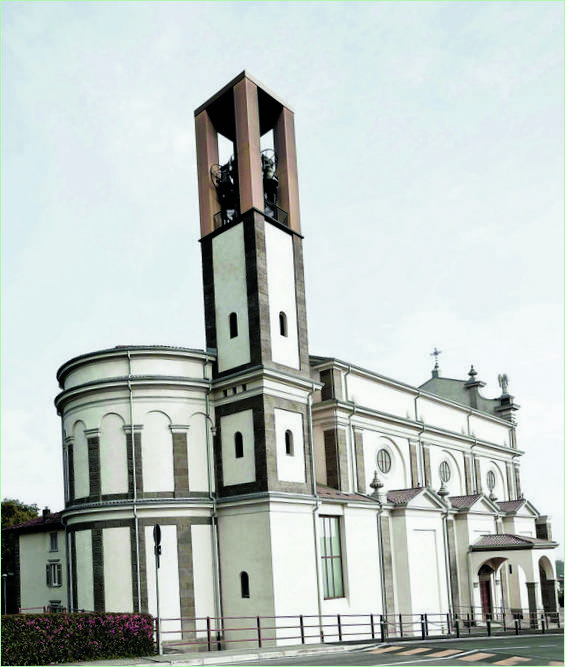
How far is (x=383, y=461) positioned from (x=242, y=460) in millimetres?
13446

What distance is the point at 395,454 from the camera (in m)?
41.9

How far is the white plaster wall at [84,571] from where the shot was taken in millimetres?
28438

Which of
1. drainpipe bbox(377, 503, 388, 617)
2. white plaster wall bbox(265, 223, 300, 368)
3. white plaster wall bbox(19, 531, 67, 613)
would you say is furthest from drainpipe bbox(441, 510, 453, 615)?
white plaster wall bbox(19, 531, 67, 613)

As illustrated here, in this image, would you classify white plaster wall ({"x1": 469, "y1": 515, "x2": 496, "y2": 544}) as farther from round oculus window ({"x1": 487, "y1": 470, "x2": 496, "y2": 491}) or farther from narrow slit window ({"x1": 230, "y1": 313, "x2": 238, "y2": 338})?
narrow slit window ({"x1": 230, "y1": 313, "x2": 238, "y2": 338})

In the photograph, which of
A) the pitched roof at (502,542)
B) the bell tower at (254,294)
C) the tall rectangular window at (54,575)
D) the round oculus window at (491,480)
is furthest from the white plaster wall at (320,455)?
the round oculus window at (491,480)

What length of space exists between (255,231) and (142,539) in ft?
42.0

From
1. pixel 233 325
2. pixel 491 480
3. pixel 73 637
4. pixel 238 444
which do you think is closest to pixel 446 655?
pixel 73 637

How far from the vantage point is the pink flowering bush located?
63.6 ft

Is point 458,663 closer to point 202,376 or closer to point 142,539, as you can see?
point 142,539

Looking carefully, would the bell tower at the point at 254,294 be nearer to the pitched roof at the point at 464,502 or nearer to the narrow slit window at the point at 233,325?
the narrow slit window at the point at 233,325

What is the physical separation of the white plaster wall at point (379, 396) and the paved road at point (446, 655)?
15.4 metres

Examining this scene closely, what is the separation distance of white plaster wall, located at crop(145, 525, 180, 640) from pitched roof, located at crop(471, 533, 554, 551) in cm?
1829

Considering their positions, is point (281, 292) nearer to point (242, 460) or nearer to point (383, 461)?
point (242, 460)

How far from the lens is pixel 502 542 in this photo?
39719mm
